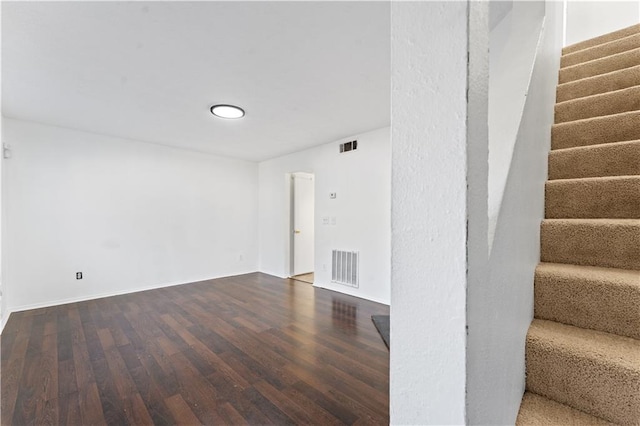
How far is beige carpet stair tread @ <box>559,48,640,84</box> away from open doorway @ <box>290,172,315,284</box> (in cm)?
411

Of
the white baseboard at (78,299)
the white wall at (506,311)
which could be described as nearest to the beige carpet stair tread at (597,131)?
the white wall at (506,311)

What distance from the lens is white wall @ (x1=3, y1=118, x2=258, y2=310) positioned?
3.44 m

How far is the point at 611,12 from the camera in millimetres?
3012

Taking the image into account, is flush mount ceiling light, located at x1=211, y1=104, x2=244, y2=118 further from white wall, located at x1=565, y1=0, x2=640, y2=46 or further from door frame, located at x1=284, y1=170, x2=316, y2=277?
white wall, located at x1=565, y1=0, x2=640, y2=46

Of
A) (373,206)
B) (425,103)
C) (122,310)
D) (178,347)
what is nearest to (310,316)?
(178,347)

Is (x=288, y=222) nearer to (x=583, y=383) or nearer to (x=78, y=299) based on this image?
(x=78, y=299)

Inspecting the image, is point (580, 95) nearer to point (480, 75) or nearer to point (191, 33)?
point (480, 75)

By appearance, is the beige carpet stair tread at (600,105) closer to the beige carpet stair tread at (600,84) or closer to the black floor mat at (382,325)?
the beige carpet stair tread at (600,84)

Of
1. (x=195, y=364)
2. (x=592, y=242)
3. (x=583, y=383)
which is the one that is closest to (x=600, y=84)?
(x=592, y=242)

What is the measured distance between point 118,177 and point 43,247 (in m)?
1.29

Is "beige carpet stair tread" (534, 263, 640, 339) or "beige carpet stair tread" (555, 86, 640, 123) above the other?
"beige carpet stair tread" (555, 86, 640, 123)

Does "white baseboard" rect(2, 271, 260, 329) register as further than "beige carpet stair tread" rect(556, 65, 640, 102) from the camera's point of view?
Yes

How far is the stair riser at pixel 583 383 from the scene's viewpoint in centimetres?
79

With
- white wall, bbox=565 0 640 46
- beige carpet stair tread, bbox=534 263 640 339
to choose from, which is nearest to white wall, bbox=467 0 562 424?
beige carpet stair tread, bbox=534 263 640 339
